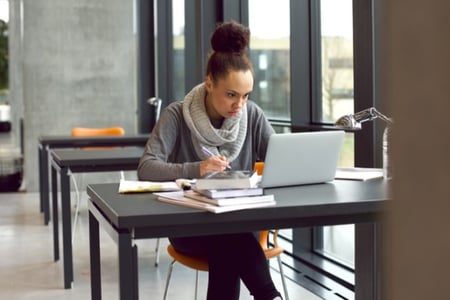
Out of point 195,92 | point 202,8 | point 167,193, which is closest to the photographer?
point 167,193

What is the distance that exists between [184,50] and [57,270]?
10.8ft

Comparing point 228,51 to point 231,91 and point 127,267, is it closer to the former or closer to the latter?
point 231,91

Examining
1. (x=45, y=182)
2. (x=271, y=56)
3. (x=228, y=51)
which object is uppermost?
(x=271, y=56)

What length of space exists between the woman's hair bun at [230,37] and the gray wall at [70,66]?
5.69 m

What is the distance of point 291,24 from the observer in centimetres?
467

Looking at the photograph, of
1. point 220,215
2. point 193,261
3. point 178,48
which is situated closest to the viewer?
point 220,215

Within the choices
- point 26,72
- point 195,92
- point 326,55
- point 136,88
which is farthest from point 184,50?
point 195,92

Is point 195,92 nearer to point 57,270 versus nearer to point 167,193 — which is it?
point 167,193

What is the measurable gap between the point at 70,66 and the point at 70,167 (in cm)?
427

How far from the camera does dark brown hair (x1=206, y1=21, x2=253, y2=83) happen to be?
283cm

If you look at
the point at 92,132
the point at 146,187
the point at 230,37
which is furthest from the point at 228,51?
the point at 92,132

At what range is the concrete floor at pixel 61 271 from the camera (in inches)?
158

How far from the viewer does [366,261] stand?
3400 mm

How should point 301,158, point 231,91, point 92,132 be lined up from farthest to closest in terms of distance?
point 92,132 → point 231,91 → point 301,158
